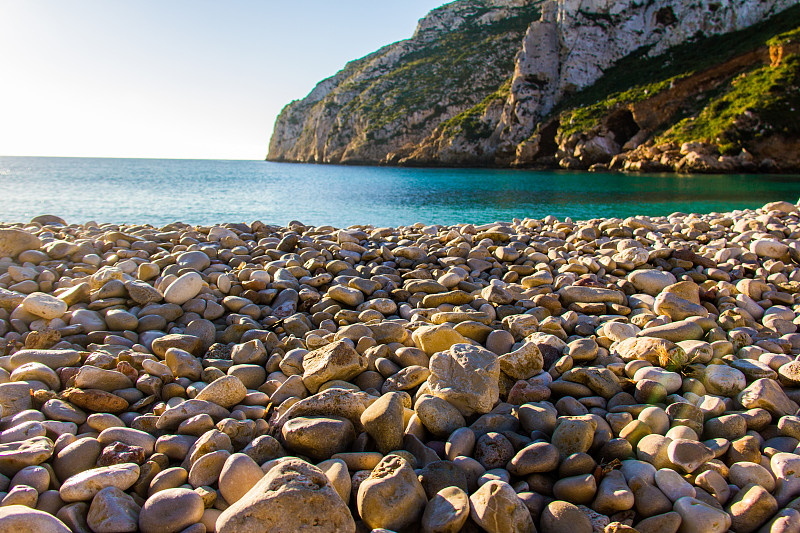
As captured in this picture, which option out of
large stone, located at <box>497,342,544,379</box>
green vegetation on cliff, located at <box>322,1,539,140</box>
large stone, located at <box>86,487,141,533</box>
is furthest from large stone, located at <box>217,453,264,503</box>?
green vegetation on cliff, located at <box>322,1,539,140</box>

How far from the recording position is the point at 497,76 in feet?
238

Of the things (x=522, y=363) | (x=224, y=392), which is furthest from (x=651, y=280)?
(x=224, y=392)

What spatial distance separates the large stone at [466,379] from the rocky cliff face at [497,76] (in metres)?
50.1

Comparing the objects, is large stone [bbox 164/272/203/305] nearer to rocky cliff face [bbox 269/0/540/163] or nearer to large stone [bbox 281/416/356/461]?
large stone [bbox 281/416/356/461]

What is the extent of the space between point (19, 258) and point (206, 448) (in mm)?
5078

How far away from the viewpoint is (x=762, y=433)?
9.07 feet

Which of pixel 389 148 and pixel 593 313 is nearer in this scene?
pixel 593 313

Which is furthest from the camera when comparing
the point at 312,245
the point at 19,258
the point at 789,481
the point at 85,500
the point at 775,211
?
the point at 775,211

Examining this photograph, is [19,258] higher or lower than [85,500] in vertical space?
higher

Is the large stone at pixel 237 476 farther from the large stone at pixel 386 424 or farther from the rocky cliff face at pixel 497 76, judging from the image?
the rocky cliff face at pixel 497 76

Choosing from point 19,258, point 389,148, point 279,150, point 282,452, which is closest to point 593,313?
point 282,452

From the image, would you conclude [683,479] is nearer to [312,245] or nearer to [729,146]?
[312,245]

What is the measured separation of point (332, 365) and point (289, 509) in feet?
4.36

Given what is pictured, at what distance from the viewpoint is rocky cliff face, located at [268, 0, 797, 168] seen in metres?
51.9
